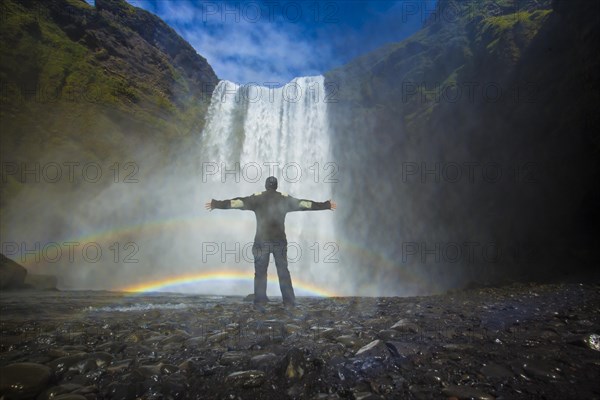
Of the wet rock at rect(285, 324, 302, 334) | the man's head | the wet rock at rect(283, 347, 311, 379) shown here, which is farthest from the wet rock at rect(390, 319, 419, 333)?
the man's head

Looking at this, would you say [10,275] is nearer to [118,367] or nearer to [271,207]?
[271,207]

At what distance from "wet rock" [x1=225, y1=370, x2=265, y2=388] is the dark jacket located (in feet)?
16.5

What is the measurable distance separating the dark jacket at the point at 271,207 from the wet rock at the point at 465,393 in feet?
18.1

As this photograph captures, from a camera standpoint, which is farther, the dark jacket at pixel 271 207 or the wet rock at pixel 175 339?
the dark jacket at pixel 271 207

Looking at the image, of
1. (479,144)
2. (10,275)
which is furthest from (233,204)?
(479,144)

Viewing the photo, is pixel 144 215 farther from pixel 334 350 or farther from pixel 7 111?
pixel 334 350

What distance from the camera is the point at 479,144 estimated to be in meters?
21.6

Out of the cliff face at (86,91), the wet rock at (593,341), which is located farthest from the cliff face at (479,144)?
the cliff face at (86,91)

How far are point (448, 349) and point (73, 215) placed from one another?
3267cm

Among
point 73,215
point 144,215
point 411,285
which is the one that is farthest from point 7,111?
point 411,285

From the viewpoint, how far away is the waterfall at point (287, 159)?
97.6 ft

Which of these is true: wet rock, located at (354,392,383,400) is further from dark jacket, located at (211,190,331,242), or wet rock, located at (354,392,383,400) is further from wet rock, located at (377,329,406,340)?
dark jacket, located at (211,190,331,242)

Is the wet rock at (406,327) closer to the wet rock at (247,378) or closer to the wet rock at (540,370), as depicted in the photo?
the wet rock at (540,370)

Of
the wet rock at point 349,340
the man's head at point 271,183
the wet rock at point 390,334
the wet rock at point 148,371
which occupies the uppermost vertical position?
the man's head at point 271,183
